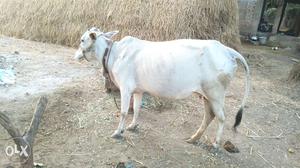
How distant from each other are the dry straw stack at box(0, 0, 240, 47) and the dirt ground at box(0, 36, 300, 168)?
1373 mm

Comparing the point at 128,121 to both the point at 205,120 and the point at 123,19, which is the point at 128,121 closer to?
the point at 205,120

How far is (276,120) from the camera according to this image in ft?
18.0

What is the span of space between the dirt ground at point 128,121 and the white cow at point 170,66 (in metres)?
0.45

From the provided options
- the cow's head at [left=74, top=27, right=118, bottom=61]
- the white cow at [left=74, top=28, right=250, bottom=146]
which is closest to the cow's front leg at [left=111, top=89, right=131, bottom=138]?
the white cow at [left=74, top=28, right=250, bottom=146]

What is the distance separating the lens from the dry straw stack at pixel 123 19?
745 centimetres

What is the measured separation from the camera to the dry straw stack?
293 inches

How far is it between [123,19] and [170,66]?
13.3 ft

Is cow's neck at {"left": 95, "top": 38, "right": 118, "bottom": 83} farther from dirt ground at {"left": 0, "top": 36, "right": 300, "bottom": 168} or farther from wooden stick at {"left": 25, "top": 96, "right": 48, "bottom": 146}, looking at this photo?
wooden stick at {"left": 25, "top": 96, "right": 48, "bottom": 146}

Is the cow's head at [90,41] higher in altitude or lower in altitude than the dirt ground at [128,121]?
higher

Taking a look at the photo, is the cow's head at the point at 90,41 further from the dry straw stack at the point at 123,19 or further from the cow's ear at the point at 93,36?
the dry straw stack at the point at 123,19

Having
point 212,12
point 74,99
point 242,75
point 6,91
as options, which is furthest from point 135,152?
point 212,12

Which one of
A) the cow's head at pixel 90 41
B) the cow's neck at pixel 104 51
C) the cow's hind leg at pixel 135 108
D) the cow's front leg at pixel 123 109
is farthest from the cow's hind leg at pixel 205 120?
the cow's head at pixel 90 41

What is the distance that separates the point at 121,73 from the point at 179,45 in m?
0.72

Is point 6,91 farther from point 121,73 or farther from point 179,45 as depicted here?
point 179,45
